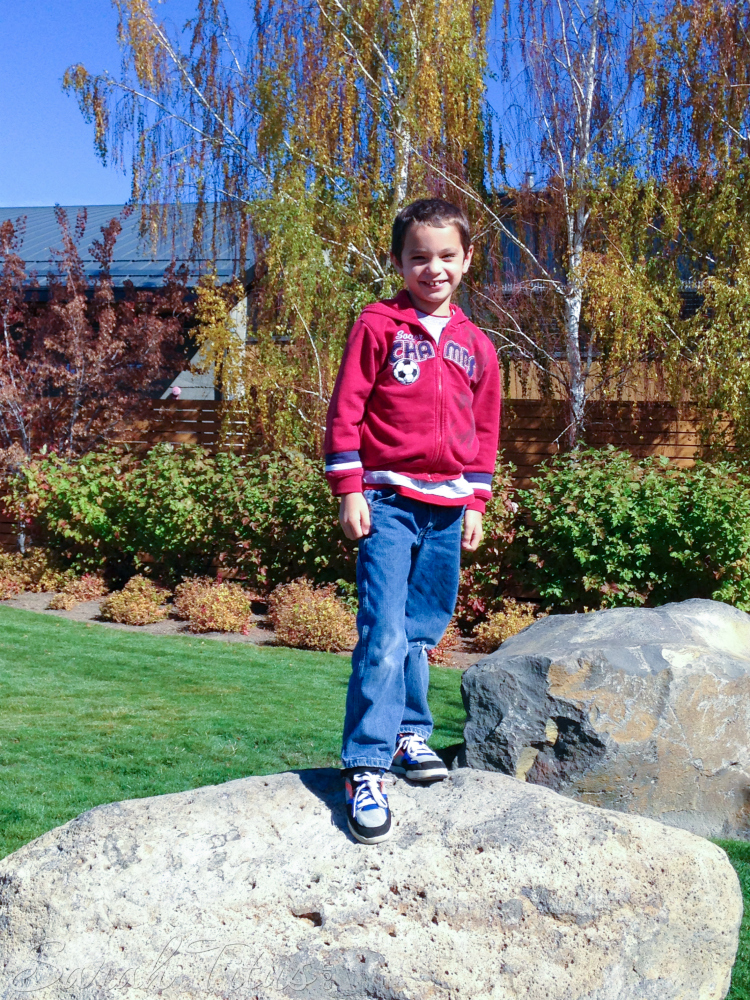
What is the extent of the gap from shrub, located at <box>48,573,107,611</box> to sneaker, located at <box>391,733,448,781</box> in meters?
7.31

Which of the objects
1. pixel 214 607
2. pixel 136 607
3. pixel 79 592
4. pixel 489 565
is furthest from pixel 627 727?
pixel 79 592

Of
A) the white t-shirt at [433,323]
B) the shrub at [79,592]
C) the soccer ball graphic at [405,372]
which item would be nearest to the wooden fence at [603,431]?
the shrub at [79,592]

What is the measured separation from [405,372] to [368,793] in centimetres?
121

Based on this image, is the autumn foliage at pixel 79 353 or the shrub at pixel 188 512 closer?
the shrub at pixel 188 512

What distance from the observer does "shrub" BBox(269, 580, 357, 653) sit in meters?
8.06

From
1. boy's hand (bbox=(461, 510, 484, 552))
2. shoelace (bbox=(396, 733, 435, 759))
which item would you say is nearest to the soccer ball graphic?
boy's hand (bbox=(461, 510, 484, 552))

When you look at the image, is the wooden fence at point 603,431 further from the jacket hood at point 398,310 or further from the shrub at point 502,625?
the jacket hood at point 398,310

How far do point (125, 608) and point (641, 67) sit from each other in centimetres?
765

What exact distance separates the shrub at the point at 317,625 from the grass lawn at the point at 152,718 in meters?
0.32

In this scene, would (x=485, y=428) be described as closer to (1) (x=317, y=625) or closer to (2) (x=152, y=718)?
(2) (x=152, y=718)

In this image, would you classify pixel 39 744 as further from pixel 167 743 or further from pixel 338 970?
pixel 338 970

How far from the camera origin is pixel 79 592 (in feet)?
32.5

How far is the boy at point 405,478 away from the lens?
269 centimetres

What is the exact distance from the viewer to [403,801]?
270cm
